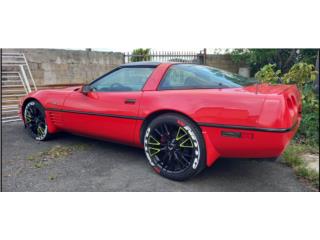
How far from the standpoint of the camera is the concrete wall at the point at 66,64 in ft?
21.1

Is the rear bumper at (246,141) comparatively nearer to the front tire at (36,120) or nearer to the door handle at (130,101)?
the door handle at (130,101)

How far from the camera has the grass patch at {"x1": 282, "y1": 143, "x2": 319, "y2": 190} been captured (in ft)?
7.95

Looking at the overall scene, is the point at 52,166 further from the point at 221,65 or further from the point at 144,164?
the point at 221,65

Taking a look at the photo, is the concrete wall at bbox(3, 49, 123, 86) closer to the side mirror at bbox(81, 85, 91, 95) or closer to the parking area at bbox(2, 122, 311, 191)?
the parking area at bbox(2, 122, 311, 191)

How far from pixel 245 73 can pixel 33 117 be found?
318 inches

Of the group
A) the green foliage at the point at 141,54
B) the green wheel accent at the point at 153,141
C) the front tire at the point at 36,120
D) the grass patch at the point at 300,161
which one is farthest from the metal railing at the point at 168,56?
the green wheel accent at the point at 153,141

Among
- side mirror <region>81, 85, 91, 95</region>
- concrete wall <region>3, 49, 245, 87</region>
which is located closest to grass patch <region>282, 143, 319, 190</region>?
side mirror <region>81, 85, 91, 95</region>

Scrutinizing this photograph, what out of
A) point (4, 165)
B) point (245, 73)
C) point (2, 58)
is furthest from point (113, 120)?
point (245, 73)

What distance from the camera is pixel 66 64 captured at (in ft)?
23.1

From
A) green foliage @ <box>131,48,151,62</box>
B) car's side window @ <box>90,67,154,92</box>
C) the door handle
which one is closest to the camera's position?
the door handle

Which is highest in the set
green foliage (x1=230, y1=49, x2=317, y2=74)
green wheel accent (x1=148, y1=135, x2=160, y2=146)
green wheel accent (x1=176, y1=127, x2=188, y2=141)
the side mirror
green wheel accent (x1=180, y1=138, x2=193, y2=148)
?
green foliage (x1=230, y1=49, x2=317, y2=74)

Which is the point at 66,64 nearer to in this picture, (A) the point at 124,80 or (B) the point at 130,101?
(A) the point at 124,80

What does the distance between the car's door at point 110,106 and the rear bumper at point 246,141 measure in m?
0.87

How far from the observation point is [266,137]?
6.43 feet
